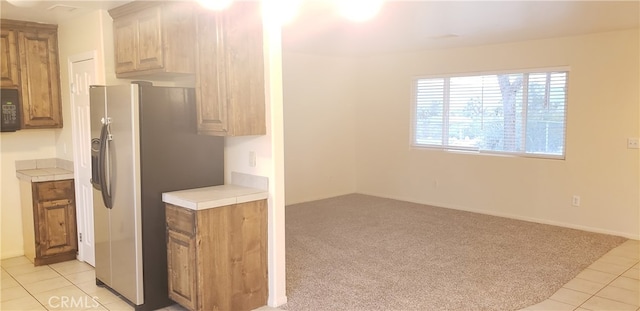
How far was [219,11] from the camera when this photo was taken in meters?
3.20

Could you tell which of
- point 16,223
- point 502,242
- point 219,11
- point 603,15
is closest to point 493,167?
point 502,242

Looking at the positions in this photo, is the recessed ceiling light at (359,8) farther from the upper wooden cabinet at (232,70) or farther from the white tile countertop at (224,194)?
the white tile countertop at (224,194)

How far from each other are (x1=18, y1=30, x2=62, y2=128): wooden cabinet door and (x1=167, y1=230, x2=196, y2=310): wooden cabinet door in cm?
221

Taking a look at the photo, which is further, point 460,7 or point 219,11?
point 460,7

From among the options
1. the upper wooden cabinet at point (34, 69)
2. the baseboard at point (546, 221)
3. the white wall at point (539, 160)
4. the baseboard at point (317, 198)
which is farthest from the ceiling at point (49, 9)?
the baseboard at point (546, 221)

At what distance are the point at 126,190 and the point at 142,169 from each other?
0.69 ft

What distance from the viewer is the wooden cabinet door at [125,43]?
3686 millimetres

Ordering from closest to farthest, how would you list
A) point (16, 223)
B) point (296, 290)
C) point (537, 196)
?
1. point (296, 290)
2. point (16, 223)
3. point (537, 196)

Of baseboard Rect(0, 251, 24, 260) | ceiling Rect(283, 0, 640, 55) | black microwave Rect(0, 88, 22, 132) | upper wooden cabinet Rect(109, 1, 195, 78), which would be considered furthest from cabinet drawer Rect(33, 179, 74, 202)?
ceiling Rect(283, 0, 640, 55)

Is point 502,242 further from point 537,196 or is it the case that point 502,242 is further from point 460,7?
point 460,7

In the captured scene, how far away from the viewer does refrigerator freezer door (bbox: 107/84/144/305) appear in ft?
10.5

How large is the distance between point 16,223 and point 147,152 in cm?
235

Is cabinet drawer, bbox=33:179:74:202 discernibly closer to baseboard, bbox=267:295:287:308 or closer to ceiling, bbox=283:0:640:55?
baseboard, bbox=267:295:287:308

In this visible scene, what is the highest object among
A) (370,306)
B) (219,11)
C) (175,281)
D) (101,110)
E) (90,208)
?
(219,11)
